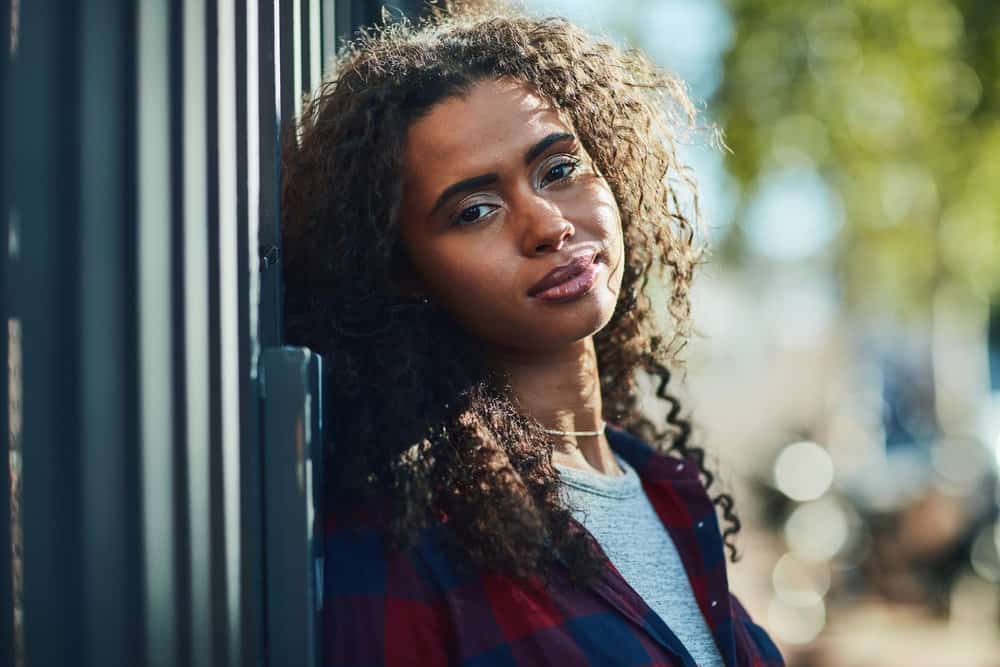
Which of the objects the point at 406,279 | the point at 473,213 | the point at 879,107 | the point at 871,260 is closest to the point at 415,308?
the point at 406,279

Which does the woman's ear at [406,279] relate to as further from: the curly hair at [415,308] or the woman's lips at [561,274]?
the woman's lips at [561,274]

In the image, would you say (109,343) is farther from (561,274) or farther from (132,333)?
(561,274)

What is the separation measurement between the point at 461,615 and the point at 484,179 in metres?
0.71

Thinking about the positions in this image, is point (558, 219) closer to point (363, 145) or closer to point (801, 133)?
point (363, 145)

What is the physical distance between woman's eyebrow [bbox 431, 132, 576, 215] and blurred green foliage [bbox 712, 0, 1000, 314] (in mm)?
7649

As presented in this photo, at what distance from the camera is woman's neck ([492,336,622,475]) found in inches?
77.7

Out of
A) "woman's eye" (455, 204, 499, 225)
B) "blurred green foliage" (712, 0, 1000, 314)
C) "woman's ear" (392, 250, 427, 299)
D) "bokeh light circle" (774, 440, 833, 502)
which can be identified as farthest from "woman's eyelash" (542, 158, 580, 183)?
"blurred green foliage" (712, 0, 1000, 314)

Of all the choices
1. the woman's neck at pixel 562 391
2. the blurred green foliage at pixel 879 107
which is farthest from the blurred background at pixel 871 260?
the woman's neck at pixel 562 391

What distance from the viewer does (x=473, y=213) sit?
1.82 metres

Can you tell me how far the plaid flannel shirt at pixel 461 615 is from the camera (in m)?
1.58

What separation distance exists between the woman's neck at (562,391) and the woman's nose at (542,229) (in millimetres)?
254

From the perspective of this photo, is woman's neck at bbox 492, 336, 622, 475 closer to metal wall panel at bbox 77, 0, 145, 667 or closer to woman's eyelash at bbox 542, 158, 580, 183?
woman's eyelash at bbox 542, 158, 580, 183

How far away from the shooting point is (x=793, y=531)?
8344mm

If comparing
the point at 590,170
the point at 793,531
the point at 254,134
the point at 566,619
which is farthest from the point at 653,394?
the point at 793,531
